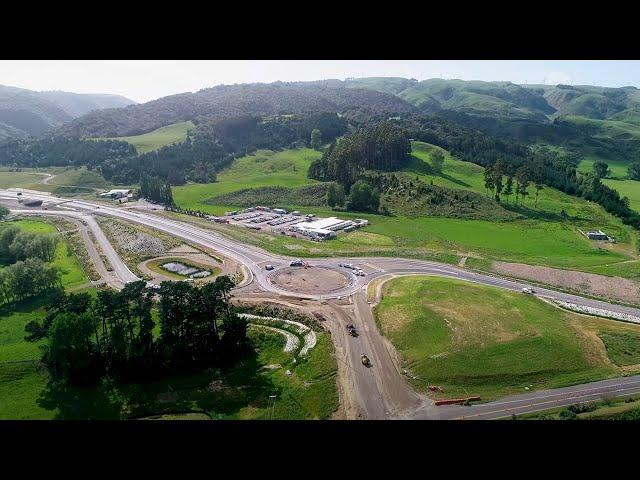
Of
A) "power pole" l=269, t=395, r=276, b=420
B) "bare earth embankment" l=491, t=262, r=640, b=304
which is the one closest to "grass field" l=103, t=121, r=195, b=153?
"bare earth embankment" l=491, t=262, r=640, b=304

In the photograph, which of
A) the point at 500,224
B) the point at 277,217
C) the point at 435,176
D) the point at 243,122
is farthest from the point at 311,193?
the point at 243,122

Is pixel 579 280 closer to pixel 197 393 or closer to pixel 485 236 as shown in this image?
pixel 485 236

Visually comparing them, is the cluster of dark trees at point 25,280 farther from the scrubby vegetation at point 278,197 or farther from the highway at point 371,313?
the scrubby vegetation at point 278,197

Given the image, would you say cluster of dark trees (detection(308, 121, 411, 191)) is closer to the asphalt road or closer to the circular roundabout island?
the circular roundabout island

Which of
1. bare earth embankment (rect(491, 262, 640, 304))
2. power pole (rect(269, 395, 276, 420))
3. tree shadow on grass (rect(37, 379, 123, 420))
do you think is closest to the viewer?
power pole (rect(269, 395, 276, 420))

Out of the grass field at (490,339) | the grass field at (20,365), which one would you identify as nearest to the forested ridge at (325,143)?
the grass field at (490,339)
